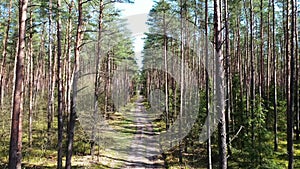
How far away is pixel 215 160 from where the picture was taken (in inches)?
622

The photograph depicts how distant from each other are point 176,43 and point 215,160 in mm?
13557

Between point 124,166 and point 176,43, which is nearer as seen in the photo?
point 124,166

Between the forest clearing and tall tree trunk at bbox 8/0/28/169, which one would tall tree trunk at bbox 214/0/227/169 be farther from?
tall tree trunk at bbox 8/0/28/169

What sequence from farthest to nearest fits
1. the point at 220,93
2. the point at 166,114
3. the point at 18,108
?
the point at 166,114
the point at 18,108
the point at 220,93

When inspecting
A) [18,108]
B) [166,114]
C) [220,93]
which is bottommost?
[166,114]

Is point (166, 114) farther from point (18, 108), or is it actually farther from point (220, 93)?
point (220, 93)

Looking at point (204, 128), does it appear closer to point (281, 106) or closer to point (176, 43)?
point (281, 106)

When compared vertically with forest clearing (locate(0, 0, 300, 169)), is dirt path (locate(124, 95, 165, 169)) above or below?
below

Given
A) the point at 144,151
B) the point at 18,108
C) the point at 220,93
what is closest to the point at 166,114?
the point at 144,151

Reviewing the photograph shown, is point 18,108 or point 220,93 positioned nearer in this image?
point 220,93

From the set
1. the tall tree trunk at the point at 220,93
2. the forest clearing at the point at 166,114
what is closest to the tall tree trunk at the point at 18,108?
the forest clearing at the point at 166,114

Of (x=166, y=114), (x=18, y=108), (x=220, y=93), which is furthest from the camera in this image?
(x=166, y=114)

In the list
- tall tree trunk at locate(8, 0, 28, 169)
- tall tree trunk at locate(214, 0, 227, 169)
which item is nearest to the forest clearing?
tall tree trunk at locate(8, 0, 28, 169)

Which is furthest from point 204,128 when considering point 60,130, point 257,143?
point 60,130
